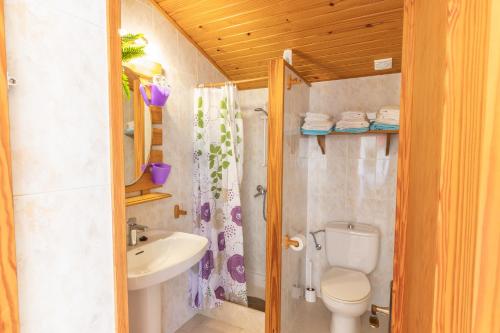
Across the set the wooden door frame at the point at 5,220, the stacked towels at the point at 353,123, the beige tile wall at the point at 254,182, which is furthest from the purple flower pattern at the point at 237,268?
the wooden door frame at the point at 5,220

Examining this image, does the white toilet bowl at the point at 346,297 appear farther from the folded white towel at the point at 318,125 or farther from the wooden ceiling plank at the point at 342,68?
the wooden ceiling plank at the point at 342,68

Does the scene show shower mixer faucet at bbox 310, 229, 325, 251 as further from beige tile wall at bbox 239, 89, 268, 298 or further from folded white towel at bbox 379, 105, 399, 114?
folded white towel at bbox 379, 105, 399, 114

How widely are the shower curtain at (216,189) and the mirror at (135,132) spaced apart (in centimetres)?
50

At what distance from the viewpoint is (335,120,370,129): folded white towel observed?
6.86ft

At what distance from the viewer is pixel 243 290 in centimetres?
222

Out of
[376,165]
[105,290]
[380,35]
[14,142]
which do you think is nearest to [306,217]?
[376,165]

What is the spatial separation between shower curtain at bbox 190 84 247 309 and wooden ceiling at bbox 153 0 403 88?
15.7 inches

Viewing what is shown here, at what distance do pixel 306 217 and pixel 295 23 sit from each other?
5.47 feet

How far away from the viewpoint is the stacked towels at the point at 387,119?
77.9 inches

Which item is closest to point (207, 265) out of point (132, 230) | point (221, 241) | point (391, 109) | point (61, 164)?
point (221, 241)

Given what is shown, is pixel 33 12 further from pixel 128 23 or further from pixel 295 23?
pixel 295 23

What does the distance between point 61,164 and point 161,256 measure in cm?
120

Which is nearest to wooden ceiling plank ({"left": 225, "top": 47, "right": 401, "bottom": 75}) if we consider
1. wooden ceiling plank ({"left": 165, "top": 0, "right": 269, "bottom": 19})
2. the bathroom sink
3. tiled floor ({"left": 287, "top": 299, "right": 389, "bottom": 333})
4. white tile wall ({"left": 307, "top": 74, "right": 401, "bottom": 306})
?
white tile wall ({"left": 307, "top": 74, "right": 401, "bottom": 306})

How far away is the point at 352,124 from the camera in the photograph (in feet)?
6.97
